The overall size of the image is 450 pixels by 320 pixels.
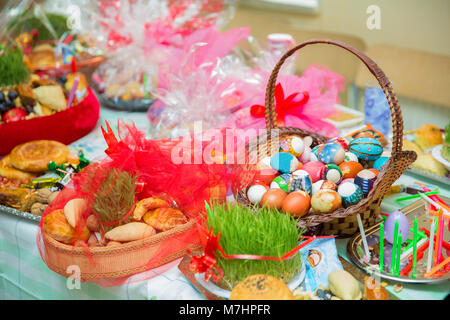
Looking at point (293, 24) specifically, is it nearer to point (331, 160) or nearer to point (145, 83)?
point (145, 83)

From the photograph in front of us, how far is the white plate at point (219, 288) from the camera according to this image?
2.93 feet

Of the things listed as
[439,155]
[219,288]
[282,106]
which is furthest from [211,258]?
[439,155]

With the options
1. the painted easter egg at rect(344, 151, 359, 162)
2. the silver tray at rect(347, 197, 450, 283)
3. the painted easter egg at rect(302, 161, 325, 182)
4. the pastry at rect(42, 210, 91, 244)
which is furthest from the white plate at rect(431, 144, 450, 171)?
the pastry at rect(42, 210, 91, 244)

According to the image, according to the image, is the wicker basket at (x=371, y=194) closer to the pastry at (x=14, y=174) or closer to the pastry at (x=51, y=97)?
the pastry at (x=14, y=174)

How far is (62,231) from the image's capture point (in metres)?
0.97

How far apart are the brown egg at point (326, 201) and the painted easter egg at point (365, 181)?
8cm

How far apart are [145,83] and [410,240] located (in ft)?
3.97

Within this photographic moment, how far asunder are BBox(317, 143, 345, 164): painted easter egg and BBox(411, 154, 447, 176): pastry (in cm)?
33

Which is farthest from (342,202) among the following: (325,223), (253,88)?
(253,88)

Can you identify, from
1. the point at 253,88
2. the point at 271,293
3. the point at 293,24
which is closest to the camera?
the point at 271,293

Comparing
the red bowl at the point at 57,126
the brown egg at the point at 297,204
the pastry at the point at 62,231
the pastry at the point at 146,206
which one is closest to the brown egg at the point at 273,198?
the brown egg at the point at 297,204

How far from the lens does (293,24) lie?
3.29m

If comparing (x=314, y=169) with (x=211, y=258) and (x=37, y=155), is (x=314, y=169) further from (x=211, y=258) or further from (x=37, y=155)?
(x=37, y=155)

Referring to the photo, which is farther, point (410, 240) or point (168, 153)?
point (168, 153)
